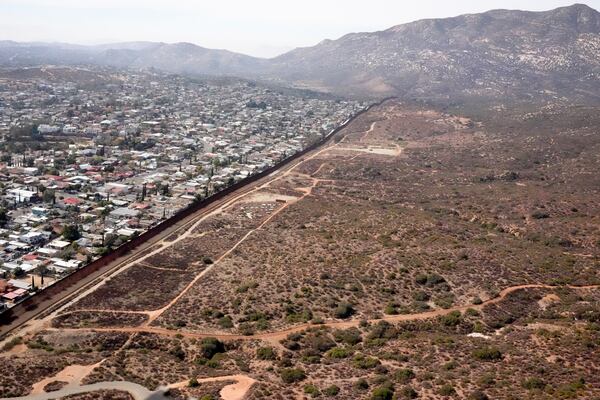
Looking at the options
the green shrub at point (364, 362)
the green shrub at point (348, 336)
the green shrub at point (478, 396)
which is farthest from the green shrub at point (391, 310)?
the green shrub at point (478, 396)

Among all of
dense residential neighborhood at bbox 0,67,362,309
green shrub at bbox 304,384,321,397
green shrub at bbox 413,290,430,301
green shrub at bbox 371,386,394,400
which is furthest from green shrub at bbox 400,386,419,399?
dense residential neighborhood at bbox 0,67,362,309

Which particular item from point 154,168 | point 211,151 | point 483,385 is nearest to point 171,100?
point 211,151

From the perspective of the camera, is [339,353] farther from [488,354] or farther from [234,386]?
[488,354]

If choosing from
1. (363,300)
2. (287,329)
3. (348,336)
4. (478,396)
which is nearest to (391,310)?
(363,300)

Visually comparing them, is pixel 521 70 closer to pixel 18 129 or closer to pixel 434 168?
pixel 434 168

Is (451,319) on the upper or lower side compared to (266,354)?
upper

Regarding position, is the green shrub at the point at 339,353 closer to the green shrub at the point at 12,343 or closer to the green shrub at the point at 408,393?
the green shrub at the point at 408,393

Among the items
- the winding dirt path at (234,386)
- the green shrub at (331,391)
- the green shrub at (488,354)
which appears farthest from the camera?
the green shrub at (488,354)
